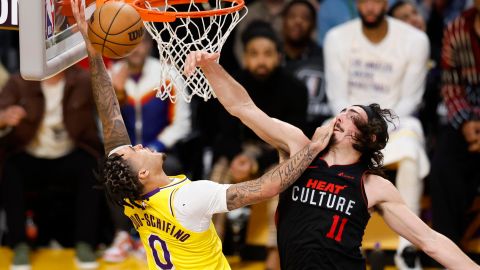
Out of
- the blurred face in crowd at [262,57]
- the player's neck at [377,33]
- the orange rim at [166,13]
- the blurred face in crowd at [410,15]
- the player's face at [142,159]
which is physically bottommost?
the blurred face in crowd at [262,57]

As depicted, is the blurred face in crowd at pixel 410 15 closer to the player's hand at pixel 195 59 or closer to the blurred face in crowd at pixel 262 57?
the blurred face in crowd at pixel 262 57

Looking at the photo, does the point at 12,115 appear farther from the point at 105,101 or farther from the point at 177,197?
the point at 177,197

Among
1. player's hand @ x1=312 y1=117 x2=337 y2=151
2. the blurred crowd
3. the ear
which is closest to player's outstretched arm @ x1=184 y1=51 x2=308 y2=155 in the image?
player's hand @ x1=312 y1=117 x2=337 y2=151

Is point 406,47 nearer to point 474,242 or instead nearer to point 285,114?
point 285,114

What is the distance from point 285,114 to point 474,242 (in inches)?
67.9

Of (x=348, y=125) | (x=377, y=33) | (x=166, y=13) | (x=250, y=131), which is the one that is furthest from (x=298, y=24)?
(x=348, y=125)

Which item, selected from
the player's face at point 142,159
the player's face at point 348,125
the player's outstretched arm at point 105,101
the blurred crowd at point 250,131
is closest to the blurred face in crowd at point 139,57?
the blurred crowd at point 250,131

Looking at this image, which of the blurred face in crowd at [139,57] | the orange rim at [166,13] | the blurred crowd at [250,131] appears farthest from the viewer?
the blurred face in crowd at [139,57]

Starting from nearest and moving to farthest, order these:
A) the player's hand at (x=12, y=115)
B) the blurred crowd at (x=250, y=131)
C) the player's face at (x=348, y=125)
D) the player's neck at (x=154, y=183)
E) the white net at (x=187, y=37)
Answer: the player's neck at (x=154, y=183), the player's face at (x=348, y=125), the white net at (x=187, y=37), the blurred crowd at (x=250, y=131), the player's hand at (x=12, y=115)

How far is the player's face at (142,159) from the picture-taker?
15.3 feet

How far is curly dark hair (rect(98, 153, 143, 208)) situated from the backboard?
53 centimetres

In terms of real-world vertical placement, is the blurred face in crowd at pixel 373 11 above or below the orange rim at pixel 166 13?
below

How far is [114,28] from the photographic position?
4.78m

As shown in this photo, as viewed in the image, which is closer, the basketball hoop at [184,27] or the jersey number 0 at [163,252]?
the jersey number 0 at [163,252]
